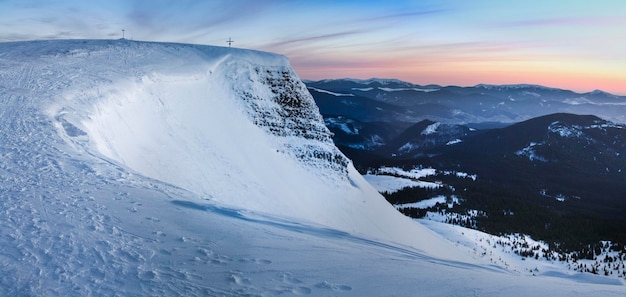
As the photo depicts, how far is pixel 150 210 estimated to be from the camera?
9.73 meters

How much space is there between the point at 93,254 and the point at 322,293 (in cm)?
407

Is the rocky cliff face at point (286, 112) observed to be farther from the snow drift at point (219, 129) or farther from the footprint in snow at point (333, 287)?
the footprint in snow at point (333, 287)

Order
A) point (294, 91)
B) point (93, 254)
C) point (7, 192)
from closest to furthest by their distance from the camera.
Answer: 1. point (93, 254)
2. point (7, 192)
3. point (294, 91)

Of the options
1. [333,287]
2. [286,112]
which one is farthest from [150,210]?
[286,112]

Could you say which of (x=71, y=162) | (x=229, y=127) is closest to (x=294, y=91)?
(x=229, y=127)

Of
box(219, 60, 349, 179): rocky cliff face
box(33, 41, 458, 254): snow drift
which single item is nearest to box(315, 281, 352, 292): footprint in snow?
box(33, 41, 458, 254): snow drift

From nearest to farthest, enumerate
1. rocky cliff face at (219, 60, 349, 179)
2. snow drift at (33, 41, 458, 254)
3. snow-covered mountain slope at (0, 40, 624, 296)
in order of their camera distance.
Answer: snow-covered mountain slope at (0, 40, 624, 296)
snow drift at (33, 41, 458, 254)
rocky cliff face at (219, 60, 349, 179)

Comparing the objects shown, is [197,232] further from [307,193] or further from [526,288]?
[307,193]

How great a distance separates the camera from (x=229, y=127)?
113 feet

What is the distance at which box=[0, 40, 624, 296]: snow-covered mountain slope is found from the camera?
6875 millimetres

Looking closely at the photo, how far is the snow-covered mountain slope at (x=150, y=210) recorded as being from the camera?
6875 millimetres

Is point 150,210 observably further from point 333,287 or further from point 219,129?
point 219,129

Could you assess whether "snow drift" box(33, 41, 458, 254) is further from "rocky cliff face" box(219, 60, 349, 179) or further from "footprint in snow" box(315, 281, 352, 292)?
"footprint in snow" box(315, 281, 352, 292)

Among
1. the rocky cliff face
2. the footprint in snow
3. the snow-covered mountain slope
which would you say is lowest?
the footprint in snow
